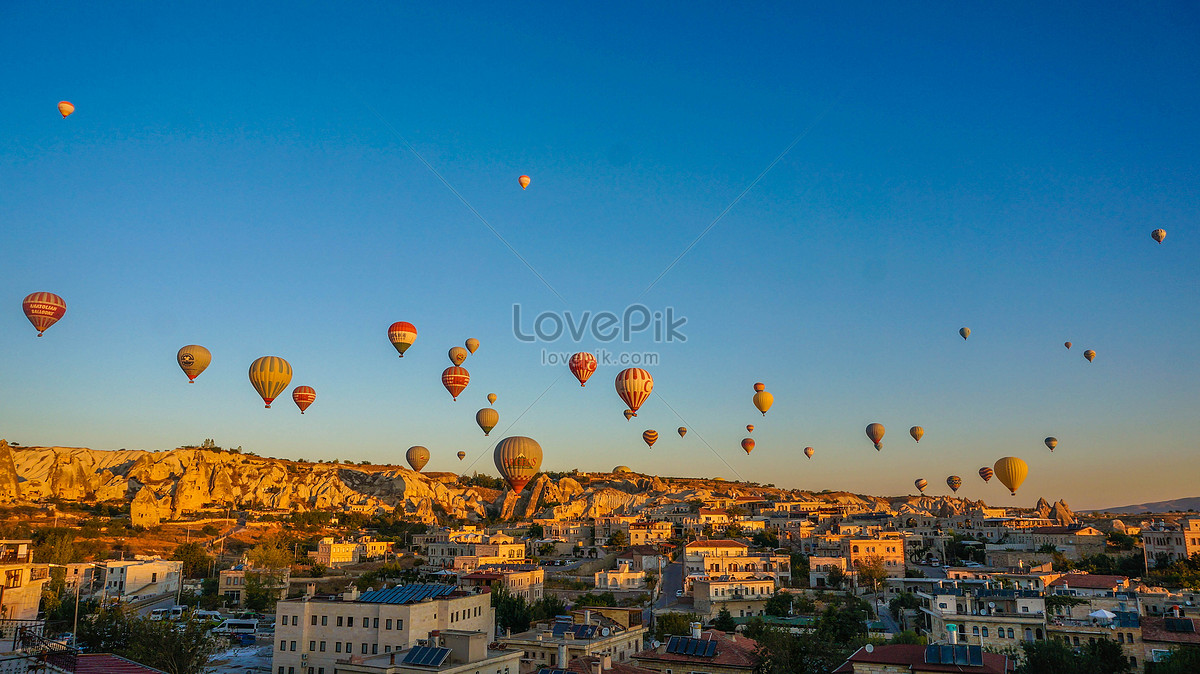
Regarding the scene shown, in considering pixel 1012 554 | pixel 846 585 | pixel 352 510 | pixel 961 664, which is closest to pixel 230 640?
pixel 961 664

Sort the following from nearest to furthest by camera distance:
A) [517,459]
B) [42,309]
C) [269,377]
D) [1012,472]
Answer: [42,309], [269,377], [517,459], [1012,472]

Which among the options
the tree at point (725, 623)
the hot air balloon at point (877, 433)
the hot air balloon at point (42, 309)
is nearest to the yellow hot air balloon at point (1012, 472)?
the hot air balloon at point (877, 433)

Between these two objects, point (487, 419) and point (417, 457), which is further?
point (417, 457)

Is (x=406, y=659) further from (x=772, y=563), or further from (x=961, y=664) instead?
(x=772, y=563)

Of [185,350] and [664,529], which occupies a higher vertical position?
[185,350]

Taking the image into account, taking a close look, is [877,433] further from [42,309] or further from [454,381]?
[42,309]

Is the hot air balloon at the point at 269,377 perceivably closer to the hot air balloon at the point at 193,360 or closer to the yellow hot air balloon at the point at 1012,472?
the hot air balloon at the point at 193,360

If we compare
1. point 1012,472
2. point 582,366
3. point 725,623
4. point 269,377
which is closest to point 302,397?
point 269,377

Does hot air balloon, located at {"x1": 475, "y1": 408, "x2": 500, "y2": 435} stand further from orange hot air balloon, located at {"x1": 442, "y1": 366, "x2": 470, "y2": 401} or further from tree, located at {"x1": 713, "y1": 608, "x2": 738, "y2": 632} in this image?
tree, located at {"x1": 713, "y1": 608, "x2": 738, "y2": 632}
